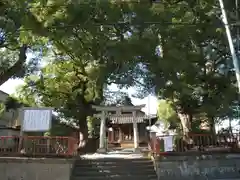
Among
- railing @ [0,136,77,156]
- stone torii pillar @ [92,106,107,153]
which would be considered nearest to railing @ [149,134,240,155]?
railing @ [0,136,77,156]

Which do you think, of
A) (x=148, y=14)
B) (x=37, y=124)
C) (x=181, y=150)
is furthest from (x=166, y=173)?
(x=148, y=14)

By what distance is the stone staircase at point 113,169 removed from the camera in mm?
12077

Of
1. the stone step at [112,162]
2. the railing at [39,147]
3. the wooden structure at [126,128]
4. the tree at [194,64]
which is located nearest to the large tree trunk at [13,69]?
the railing at [39,147]

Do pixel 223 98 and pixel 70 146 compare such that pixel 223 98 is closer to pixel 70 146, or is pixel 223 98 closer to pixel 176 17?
pixel 176 17

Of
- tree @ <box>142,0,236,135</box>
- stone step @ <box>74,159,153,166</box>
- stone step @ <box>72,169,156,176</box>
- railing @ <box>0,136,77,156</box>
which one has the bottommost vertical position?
A: stone step @ <box>72,169,156,176</box>

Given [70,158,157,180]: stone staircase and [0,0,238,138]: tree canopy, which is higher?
[0,0,238,138]: tree canopy

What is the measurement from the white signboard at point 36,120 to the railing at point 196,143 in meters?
4.80

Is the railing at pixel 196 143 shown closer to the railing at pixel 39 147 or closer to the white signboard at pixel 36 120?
the railing at pixel 39 147

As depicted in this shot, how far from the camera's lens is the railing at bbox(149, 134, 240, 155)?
12.3 meters

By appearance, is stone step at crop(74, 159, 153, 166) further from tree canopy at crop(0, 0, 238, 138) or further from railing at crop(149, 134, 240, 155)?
tree canopy at crop(0, 0, 238, 138)

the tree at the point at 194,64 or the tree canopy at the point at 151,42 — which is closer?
the tree canopy at the point at 151,42

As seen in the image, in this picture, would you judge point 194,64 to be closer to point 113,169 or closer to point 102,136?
point 113,169

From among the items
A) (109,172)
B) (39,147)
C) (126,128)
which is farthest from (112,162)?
(126,128)

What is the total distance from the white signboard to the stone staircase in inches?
90.8
